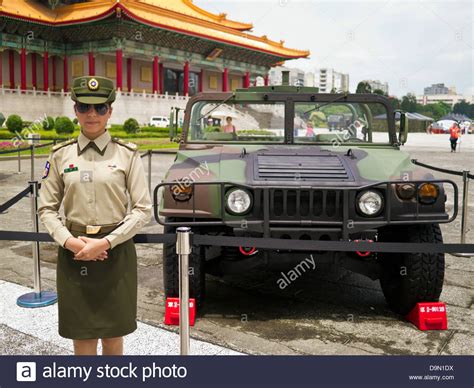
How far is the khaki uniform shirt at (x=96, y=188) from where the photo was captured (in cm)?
248

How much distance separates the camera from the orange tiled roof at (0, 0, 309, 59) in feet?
109

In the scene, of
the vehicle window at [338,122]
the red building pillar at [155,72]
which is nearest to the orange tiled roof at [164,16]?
the red building pillar at [155,72]

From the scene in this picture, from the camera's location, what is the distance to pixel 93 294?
8.24ft

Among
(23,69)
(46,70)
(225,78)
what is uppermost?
(225,78)

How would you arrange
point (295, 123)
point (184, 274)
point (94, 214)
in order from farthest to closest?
point (295, 123), point (184, 274), point (94, 214)

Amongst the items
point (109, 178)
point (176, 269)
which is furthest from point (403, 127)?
point (109, 178)

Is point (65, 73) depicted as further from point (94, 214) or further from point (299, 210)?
point (94, 214)

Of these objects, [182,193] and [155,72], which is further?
[155,72]

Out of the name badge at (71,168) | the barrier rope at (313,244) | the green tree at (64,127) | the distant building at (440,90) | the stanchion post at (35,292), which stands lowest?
the stanchion post at (35,292)

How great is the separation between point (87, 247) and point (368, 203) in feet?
6.32

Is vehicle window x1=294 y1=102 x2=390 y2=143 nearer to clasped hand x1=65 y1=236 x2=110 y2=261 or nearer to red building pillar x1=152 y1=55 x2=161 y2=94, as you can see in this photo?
clasped hand x1=65 y1=236 x2=110 y2=261

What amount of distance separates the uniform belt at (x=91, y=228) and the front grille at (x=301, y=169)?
53.5 inches

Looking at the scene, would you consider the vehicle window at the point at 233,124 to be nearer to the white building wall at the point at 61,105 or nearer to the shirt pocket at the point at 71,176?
the shirt pocket at the point at 71,176

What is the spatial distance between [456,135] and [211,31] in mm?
23319
